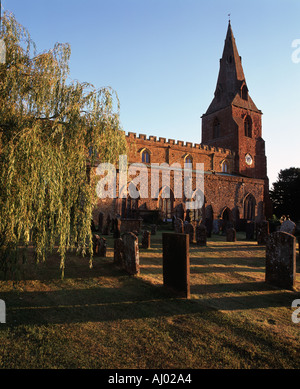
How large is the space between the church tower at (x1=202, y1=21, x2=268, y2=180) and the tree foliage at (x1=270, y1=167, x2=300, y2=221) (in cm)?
448

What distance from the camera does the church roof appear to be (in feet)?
114

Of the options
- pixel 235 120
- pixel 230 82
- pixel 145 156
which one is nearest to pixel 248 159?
pixel 235 120

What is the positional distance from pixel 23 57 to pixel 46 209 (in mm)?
3218

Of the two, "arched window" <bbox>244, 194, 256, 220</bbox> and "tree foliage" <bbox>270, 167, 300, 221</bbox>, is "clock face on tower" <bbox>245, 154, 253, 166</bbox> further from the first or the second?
"arched window" <bbox>244, 194, 256, 220</bbox>

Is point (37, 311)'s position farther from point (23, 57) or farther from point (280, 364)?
point (23, 57)

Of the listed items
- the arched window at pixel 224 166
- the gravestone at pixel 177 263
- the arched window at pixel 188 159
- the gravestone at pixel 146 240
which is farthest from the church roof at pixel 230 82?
the gravestone at pixel 177 263

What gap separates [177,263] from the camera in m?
4.83

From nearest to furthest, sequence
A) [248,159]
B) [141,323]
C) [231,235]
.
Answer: [141,323] → [231,235] → [248,159]

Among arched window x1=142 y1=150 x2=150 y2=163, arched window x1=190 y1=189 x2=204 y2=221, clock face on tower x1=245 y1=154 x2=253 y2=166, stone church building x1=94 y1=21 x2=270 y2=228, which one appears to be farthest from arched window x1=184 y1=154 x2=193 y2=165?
arched window x1=190 y1=189 x2=204 y2=221

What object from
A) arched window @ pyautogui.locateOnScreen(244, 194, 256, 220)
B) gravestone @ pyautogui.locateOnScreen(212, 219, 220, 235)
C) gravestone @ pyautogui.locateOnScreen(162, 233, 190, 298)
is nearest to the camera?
gravestone @ pyautogui.locateOnScreen(162, 233, 190, 298)

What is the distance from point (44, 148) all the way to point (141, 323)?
307cm

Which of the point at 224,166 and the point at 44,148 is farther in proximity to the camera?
the point at 224,166

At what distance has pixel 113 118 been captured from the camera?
5590 millimetres

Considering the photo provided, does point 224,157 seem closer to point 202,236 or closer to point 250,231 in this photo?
point 250,231
